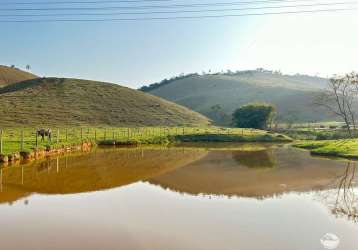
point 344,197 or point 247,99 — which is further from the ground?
point 247,99

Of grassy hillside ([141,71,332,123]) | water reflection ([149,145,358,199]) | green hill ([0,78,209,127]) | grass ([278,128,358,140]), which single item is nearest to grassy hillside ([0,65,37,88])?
green hill ([0,78,209,127])

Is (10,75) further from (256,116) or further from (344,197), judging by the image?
(344,197)

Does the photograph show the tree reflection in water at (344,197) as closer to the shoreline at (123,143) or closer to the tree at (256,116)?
the shoreline at (123,143)

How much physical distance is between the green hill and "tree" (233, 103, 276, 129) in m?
12.0

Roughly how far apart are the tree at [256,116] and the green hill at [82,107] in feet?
39.3

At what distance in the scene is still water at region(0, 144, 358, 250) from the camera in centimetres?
1262

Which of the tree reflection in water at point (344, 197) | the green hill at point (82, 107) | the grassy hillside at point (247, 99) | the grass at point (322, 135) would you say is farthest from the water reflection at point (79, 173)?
the grassy hillside at point (247, 99)

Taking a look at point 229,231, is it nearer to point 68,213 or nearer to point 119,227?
point 119,227

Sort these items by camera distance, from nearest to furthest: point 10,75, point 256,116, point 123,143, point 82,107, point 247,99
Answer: point 123,143, point 256,116, point 82,107, point 247,99, point 10,75

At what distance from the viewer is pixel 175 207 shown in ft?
57.0

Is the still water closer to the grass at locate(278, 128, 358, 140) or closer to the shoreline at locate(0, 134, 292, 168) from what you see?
the shoreline at locate(0, 134, 292, 168)

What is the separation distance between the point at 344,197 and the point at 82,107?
83.5 metres

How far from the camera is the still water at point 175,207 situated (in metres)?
12.6

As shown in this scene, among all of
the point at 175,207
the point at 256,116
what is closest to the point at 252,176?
the point at 175,207
